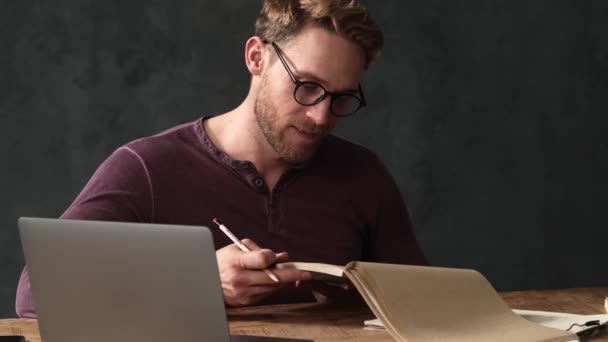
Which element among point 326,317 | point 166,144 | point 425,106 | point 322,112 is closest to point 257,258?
point 326,317

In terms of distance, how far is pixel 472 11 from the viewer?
11.4 ft

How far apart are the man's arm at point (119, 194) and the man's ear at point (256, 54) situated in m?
0.33

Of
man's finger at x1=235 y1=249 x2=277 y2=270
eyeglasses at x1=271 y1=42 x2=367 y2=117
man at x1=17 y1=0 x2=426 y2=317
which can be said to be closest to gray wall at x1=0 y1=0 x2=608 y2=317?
man at x1=17 y1=0 x2=426 y2=317

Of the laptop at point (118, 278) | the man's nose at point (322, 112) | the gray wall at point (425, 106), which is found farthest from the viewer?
the gray wall at point (425, 106)

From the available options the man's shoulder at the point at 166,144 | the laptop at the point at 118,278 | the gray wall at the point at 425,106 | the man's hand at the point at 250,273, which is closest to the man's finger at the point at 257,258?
the man's hand at the point at 250,273

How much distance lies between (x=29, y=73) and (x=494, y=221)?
1774 mm

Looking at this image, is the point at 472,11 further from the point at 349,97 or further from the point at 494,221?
the point at 349,97

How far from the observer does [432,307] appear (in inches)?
55.2

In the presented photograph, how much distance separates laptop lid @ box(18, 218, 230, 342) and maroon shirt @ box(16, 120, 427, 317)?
30.1 inches

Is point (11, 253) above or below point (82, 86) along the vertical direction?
below

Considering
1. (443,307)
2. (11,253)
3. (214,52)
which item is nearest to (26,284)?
(443,307)

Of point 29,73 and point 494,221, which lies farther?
point 494,221

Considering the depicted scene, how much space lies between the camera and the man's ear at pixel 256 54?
2.09 meters

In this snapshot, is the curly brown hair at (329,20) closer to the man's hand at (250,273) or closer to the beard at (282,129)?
the beard at (282,129)
